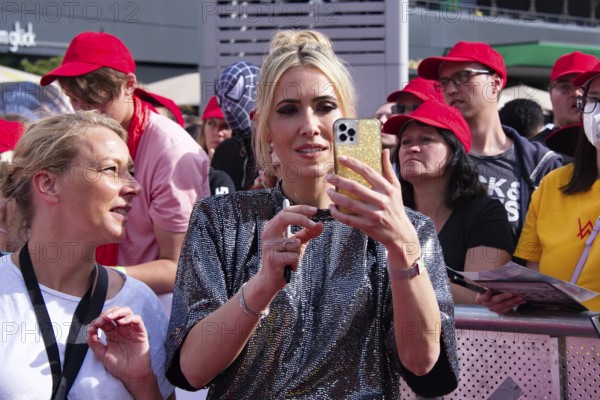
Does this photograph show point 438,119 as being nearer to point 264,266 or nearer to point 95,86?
point 95,86

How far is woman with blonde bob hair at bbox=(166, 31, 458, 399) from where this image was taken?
219 centimetres

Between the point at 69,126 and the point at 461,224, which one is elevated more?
the point at 69,126

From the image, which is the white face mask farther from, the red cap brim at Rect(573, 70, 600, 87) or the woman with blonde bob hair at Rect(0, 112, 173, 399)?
the woman with blonde bob hair at Rect(0, 112, 173, 399)

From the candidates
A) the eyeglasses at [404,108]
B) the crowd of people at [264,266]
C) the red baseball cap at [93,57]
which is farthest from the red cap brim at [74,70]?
the eyeglasses at [404,108]

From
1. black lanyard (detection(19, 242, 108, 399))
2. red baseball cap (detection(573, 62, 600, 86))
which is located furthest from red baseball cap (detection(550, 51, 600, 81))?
black lanyard (detection(19, 242, 108, 399))

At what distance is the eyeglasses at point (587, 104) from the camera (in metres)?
3.35

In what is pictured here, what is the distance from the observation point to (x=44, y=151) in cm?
269

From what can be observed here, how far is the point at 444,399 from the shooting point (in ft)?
9.97

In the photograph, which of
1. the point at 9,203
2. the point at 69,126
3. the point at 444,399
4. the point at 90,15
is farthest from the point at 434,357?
the point at 90,15

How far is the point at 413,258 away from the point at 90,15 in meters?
17.0

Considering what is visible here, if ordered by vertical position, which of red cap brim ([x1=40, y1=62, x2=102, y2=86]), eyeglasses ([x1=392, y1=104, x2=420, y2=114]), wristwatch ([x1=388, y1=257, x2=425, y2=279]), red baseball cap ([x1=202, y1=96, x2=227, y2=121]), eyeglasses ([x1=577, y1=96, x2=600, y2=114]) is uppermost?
red cap brim ([x1=40, y1=62, x2=102, y2=86])

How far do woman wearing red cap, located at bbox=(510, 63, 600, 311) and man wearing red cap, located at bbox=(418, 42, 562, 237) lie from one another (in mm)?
648

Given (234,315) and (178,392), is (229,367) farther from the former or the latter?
(178,392)

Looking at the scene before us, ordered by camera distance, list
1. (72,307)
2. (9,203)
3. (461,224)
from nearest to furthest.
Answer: (72,307) < (9,203) < (461,224)
